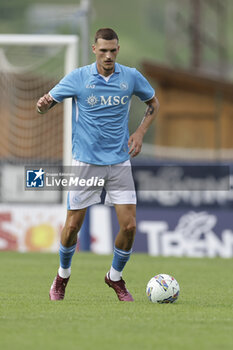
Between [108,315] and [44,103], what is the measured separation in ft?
6.85

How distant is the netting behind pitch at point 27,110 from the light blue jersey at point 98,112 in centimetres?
1010

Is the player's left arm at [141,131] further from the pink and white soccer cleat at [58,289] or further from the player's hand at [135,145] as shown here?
the pink and white soccer cleat at [58,289]

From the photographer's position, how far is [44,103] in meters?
8.05

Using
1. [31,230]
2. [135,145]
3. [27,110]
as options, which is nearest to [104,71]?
[135,145]

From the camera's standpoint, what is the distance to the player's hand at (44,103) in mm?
8055

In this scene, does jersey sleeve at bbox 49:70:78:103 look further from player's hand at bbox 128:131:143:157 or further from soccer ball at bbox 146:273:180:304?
soccer ball at bbox 146:273:180:304

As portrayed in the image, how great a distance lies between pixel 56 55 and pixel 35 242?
4148 millimetres

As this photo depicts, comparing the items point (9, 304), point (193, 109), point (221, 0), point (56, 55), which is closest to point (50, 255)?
point (56, 55)

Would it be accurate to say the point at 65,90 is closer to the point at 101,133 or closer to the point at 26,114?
the point at 101,133

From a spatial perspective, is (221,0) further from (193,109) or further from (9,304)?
(9,304)

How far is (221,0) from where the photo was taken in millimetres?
37000

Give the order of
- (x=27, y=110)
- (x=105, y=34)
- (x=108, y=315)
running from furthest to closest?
(x=27, y=110) → (x=105, y=34) → (x=108, y=315)

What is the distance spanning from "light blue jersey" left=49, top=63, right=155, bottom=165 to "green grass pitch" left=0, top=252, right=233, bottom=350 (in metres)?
1.36

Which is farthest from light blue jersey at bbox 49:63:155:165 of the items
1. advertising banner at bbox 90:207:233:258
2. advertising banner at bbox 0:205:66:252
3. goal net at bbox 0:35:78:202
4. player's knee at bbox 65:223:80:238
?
goal net at bbox 0:35:78:202
